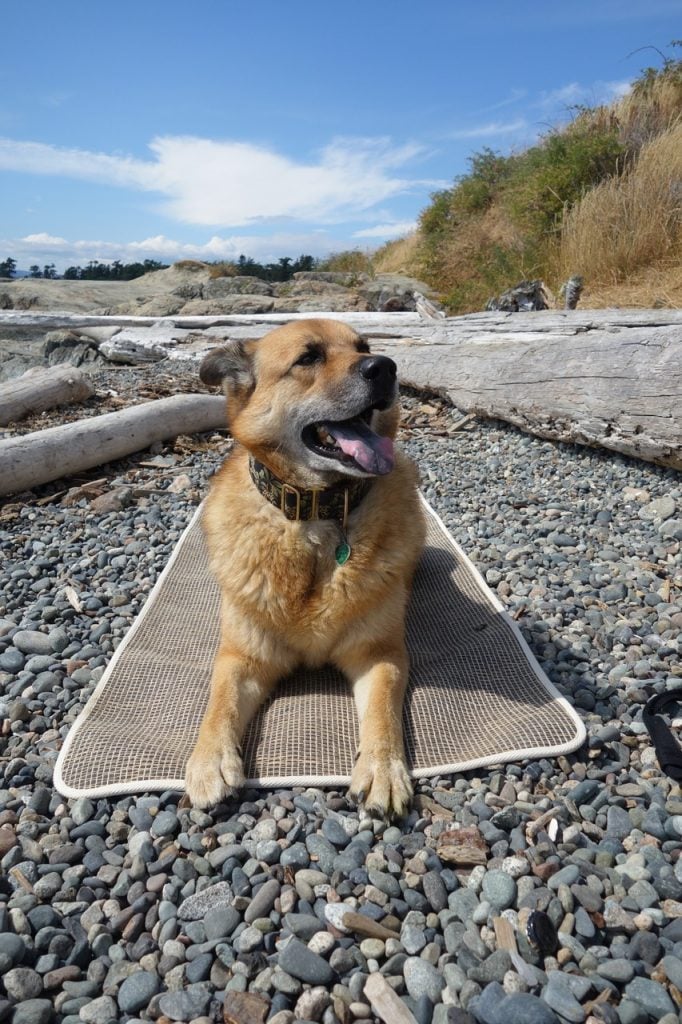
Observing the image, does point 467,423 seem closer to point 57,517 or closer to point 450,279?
point 57,517

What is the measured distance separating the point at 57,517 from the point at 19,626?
1.64 metres

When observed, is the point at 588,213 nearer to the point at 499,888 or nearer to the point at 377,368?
the point at 377,368

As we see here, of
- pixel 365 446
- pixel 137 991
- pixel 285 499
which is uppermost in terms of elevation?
pixel 365 446

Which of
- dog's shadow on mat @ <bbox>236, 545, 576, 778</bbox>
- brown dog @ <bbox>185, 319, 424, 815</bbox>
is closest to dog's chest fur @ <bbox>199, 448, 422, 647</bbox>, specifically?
brown dog @ <bbox>185, 319, 424, 815</bbox>

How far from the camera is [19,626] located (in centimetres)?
339

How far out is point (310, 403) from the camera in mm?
2717

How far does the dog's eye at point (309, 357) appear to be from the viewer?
283 centimetres

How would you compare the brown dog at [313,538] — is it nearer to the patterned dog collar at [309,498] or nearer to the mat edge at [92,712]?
the patterned dog collar at [309,498]

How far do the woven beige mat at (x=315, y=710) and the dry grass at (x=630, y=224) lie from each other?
24.9 ft

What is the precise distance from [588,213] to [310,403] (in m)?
8.82

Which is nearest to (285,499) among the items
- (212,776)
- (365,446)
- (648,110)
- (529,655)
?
(365,446)

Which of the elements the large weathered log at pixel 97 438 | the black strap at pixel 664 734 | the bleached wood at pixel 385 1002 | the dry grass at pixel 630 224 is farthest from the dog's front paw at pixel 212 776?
the dry grass at pixel 630 224

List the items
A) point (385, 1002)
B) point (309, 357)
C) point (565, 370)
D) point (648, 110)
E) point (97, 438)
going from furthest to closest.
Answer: point (648, 110) < point (97, 438) < point (565, 370) < point (309, 357) < point (385, 1002)

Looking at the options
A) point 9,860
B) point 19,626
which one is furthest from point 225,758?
point 19,626
